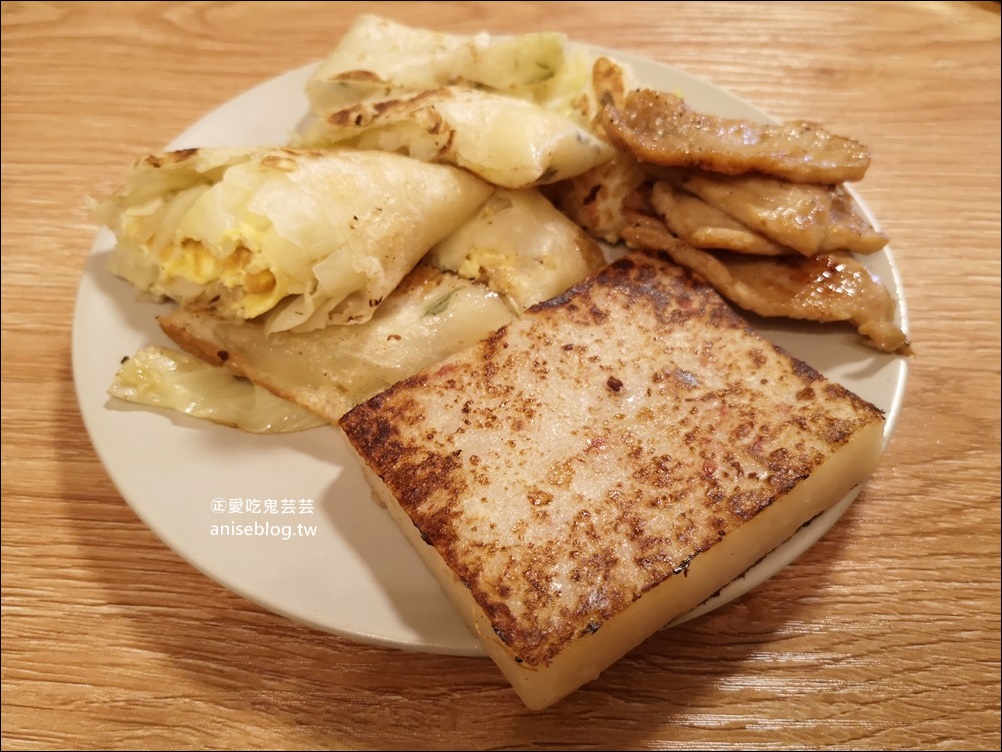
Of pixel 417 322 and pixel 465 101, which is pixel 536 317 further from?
pixel 465 101

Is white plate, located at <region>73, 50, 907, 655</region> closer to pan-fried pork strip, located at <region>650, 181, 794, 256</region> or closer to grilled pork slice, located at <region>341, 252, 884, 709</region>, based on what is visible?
grilled pork slice, located at <region>341, 252, 884, 709</region>

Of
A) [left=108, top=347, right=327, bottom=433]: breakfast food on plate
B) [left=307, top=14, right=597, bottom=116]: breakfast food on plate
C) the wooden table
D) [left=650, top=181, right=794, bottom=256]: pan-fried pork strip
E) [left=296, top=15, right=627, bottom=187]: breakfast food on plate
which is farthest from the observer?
[left=307, top=14, right=597, bottom=116]: breakfast food on plate

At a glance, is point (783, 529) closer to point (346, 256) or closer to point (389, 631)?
point (389, 631)

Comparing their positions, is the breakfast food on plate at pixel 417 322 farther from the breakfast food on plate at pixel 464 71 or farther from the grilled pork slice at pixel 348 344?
the breakfast food on plate at pixel 464 71

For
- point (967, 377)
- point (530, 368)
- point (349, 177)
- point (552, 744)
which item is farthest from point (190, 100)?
point (967, 377)

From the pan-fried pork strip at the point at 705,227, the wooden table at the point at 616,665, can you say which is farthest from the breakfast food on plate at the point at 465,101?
the wooden table at the point at 616,665

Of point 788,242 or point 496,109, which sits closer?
point 788,242

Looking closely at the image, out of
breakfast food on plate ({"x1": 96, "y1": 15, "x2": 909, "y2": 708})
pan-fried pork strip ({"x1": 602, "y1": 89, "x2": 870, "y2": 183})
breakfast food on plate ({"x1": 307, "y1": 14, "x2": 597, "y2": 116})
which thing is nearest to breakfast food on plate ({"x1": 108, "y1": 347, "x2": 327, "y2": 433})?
breakfast food on plate ({"x1": 96, "y1": 15, "x2": 909, "y2": 708})
